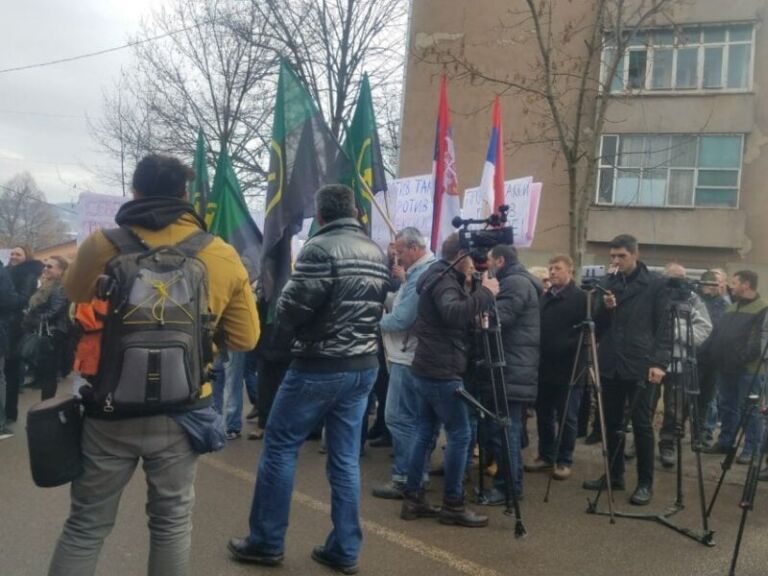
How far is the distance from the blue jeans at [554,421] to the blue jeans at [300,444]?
276 centimetres

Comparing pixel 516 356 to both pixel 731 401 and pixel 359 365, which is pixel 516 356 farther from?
pixel 731 401

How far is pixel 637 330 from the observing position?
5727 mm

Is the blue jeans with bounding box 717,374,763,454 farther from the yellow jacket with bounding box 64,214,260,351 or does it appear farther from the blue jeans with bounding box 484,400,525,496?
the yellow jacket with bounding box 64,214,260,351

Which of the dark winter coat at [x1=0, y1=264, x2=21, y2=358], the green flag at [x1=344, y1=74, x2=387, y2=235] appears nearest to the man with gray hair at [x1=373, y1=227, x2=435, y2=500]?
the green flag at [x1=344, y1=74, x2=387, y2=235]

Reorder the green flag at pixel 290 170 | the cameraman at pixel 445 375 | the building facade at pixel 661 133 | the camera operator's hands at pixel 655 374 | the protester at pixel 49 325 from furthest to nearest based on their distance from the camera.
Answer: the building facade at pixel 661 133 < the protester at pixel 49 325 < the green flag at pixel 290 170 < the camera operator's hands at pixel 655 374 < the cameraman at pixel 445 375

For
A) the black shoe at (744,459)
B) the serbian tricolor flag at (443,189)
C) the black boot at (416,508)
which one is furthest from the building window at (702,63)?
the black boot at (416,508)

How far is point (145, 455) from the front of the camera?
116 inches

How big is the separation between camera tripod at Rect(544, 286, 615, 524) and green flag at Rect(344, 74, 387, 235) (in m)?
2.09

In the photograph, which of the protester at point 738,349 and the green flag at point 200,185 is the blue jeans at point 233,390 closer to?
the green flag at point 200,185

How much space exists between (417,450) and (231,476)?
5.57ft

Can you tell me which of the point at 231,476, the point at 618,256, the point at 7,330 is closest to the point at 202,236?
the point at 231,476

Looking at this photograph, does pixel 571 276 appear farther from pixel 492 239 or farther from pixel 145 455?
pixel 145 455

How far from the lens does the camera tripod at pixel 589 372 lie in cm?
524

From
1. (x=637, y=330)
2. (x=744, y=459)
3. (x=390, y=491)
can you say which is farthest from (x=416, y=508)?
(x=744, y=459)
